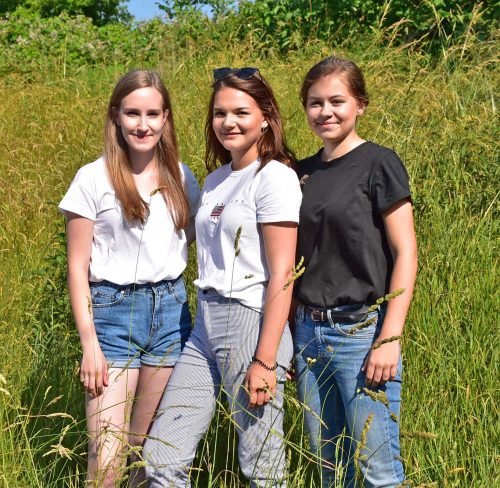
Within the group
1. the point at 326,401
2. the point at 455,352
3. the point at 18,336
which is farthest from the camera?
the point at 18,336

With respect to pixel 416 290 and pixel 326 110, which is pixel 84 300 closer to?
pixel 326 110

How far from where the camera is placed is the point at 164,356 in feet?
8.61

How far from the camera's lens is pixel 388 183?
2.40 meters

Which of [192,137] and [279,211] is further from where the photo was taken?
[192,137]

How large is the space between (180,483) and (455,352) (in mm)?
1268

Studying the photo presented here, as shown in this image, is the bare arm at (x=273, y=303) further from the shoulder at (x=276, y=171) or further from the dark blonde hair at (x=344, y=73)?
the dark blonde hair at (x=344, y=73)

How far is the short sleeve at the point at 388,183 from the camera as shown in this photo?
7.78 ft

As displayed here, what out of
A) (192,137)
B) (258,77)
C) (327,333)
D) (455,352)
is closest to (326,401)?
(327,333)

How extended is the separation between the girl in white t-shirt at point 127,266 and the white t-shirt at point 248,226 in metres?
0.22

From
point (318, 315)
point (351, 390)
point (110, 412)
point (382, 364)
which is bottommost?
point (110, 412)

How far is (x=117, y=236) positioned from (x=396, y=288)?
3.18 ft

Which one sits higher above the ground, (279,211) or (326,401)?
(279,211)

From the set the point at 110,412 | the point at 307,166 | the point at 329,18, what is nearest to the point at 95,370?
the point at 110,412

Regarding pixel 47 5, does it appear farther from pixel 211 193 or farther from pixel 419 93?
pixel 211 193
